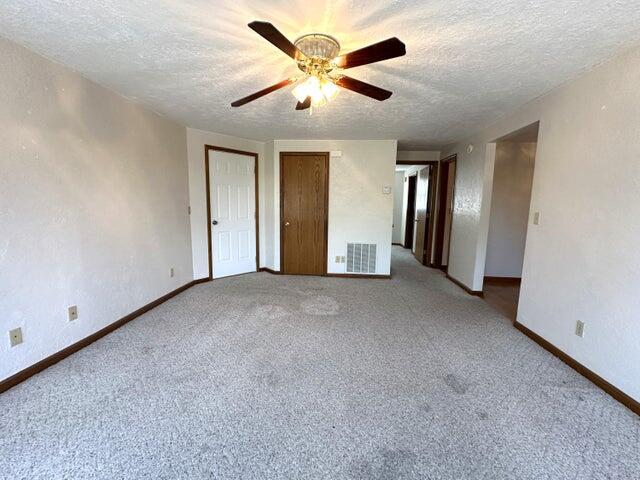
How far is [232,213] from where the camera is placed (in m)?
4.45

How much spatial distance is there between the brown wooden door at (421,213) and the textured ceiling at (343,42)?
9.50 ft

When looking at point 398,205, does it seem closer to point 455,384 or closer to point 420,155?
point 420,155

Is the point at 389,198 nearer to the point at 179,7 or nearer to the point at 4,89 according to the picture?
the point at 179,7

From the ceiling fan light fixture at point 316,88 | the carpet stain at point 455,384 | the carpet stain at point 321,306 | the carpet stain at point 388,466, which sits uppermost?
the ceiling fan light fixture at point 316,88

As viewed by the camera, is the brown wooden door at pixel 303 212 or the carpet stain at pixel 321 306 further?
the brown wooden door at pixel 303 212

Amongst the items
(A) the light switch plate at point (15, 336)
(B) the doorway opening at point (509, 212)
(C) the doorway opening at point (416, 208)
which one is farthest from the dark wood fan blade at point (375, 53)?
(C) the doorway opening at point (416, 208)

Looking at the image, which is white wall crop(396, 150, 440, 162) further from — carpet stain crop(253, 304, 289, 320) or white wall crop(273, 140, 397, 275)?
carpet stain crop(253, 304, 289, 320)

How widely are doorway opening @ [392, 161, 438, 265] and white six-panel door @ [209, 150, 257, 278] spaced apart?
2777 mm

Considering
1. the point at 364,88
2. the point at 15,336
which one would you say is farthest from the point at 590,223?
the point at 15,336

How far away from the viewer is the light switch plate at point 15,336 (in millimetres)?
1836

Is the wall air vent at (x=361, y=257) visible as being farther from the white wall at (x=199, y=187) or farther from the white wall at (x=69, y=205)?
the white wall at (x=69, y=205)

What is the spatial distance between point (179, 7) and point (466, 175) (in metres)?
3.89

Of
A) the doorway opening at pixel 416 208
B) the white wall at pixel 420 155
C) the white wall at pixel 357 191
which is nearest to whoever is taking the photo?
the white wall at pixel 357 191

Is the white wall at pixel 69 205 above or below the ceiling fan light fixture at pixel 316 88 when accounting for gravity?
below
